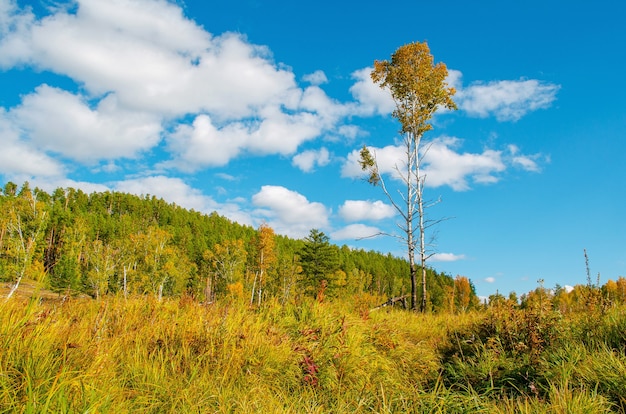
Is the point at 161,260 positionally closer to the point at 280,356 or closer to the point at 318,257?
the point at 318,257

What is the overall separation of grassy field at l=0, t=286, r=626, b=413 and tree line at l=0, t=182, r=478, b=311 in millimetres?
603

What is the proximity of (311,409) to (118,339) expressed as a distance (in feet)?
7.83

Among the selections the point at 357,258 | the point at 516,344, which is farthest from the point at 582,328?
the point at 357,258

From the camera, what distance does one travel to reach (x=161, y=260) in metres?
54.8

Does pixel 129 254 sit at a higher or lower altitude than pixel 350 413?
higher

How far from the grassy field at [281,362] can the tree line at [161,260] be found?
0.60m

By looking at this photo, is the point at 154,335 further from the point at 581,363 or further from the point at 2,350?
the point at 581,363

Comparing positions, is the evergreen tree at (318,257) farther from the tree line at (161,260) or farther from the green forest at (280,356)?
the green forest at (280,356)

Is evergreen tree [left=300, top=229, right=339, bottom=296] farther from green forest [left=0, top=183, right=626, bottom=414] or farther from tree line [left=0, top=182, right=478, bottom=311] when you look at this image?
green forest [left=0, top=183, right=626, bottom=414]

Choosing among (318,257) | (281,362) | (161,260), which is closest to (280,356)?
(281,362)

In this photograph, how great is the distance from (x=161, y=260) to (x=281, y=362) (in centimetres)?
5387

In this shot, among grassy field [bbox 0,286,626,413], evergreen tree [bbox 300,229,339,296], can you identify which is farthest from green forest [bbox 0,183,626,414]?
evergreen tree [bbox 300,229,339,296]

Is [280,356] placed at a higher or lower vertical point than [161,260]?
lower

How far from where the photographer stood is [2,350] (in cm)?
335
